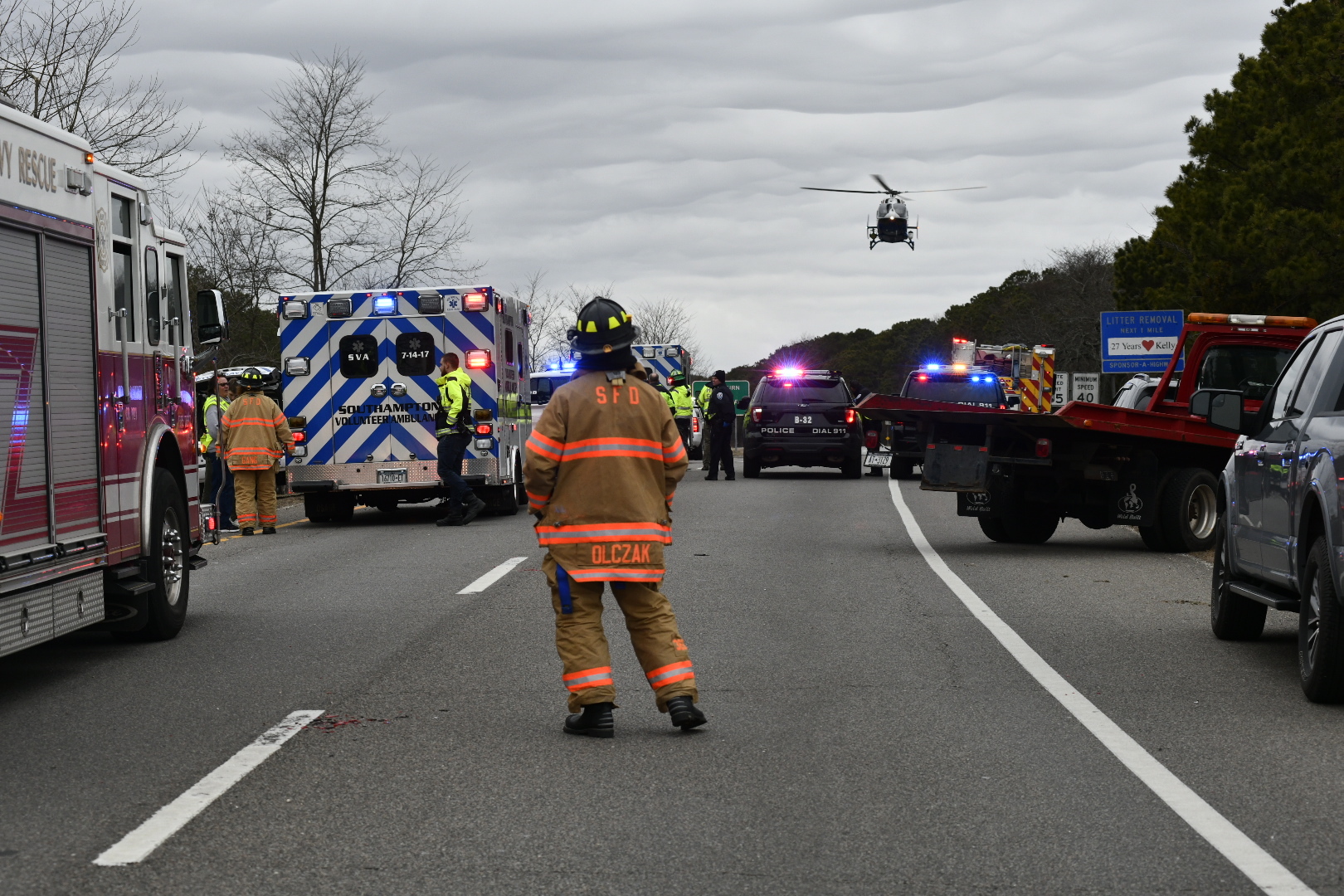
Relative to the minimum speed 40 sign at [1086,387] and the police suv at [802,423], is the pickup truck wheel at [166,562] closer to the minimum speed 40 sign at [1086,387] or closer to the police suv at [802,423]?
the police suv at [802,423]

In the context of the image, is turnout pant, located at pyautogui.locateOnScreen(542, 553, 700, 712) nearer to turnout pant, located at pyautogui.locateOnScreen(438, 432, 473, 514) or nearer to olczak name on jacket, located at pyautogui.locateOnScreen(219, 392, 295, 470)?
turnout pant, located at pyautogui.locateOnScreen(438, 432, 473, 514)

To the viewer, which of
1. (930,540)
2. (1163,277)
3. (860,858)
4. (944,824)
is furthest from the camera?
(1163,277)

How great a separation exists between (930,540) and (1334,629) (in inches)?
362

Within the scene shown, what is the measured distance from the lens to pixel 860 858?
5008 millimetres

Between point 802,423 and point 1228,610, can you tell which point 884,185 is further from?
point 1228,610

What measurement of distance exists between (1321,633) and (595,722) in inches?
131

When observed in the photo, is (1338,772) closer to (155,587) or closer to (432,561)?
(155,587)

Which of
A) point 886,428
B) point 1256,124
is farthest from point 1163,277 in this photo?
point 886,428

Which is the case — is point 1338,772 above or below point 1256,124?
below

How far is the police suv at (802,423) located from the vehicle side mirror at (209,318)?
678 inches

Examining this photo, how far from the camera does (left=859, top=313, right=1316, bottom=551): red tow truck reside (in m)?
14.5

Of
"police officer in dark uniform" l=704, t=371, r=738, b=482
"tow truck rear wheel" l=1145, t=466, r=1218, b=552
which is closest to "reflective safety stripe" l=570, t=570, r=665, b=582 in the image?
"tow truck rear wheel" l=1145, t=466, r=1218, b=552

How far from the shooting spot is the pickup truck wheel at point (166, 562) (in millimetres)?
9562

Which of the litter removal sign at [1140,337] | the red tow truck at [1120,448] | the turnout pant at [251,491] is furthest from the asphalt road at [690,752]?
the litter removal sign at [1140,337]
